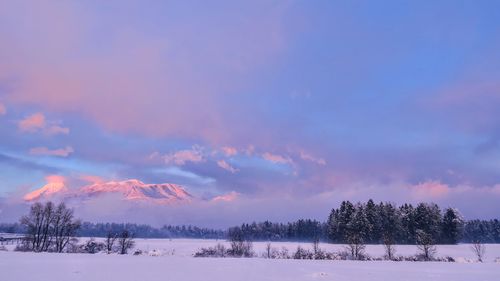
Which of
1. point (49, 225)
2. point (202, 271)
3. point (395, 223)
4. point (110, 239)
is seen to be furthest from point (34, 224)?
point (395, 223)

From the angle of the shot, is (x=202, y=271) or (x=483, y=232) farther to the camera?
(x=483, y=232)

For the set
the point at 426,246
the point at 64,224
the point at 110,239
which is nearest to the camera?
the point at 426,246

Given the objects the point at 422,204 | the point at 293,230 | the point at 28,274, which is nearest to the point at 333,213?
the point at 422,204

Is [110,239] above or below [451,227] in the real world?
below

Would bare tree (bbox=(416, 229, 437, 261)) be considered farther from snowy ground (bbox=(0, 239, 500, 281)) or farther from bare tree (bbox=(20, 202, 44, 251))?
bare tree (bbox=(20, 202, 44, 251))

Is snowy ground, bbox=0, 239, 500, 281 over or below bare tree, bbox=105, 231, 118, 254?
over

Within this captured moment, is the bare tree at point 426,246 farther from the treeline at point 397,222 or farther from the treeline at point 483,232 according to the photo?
the treeline at point 483,232

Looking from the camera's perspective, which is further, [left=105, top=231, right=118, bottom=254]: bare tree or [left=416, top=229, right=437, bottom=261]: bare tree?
[left=105, top=231, right=118, bottom=254]: bare tree

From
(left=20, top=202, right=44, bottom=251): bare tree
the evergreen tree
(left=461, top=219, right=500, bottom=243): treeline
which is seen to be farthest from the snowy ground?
(left=461, top=219, right=500, bottom=243): treeline

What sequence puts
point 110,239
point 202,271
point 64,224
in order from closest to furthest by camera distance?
point 202,271 → point 110,239 → point 64,224

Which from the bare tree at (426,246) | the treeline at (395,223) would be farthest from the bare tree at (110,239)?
the bare tree at (426,246)

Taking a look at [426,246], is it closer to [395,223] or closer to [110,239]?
[395,223]

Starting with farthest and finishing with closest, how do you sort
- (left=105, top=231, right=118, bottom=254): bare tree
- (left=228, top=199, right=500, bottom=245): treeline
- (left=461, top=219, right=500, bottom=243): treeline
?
(left=461, top=219, right=500, bottom=243): treeline
(left=228, top=199, right=500, bottom=245): treeline
(left=105, top=231, right=118, bottom=254): bare tree

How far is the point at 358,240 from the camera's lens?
67125mm
